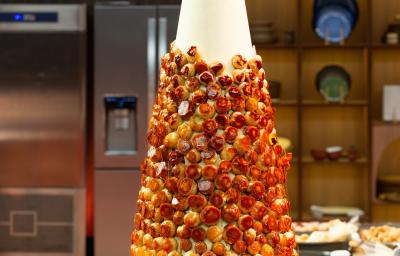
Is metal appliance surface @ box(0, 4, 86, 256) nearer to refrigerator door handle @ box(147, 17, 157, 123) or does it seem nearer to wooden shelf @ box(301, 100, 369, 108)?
refrigerator door handle @ box(147, 17, 157, 123)

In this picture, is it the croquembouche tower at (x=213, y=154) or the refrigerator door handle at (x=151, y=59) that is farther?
the refrigerator door handle at (x=151, y=59)

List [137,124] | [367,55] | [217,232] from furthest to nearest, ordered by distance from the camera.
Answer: [367,55]
[137,124]
[217,232]

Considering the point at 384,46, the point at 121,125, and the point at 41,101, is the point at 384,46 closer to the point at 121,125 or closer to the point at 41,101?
the point at 121,125

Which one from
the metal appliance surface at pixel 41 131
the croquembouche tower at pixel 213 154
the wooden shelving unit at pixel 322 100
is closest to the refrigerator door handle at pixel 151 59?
the metal appliance surface at pixel 41 131

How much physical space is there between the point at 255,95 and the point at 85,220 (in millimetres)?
3907

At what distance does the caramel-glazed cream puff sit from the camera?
90 centimetres

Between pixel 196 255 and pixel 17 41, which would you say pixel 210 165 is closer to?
pixel 196 255

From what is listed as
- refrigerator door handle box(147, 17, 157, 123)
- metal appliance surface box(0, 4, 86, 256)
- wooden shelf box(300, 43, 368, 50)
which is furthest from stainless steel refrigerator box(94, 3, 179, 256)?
wooden shelf box(300, 43, 368, 50)

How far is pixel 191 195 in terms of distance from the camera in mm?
897

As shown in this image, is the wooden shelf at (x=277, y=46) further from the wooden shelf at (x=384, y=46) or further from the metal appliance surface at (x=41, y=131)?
the metal appliance surface at (x=41, y=131)

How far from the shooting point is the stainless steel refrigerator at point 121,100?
464cm

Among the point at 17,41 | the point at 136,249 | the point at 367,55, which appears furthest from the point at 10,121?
the point at 136,249

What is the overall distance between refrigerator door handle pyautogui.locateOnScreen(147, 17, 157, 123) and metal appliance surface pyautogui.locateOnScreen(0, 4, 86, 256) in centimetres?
40

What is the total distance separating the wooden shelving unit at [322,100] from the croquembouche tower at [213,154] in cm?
428
